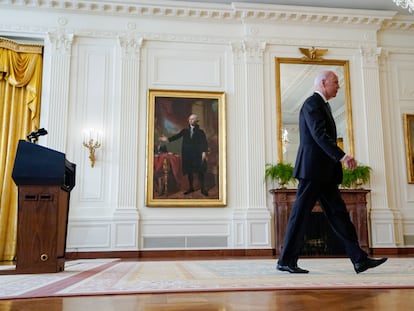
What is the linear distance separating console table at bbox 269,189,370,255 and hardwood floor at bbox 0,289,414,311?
467 cm

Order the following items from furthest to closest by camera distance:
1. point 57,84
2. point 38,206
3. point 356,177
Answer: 1. point 356,177
2. point 57,84
3. point 38,206

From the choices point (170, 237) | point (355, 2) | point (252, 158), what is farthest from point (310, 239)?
point (355, 2)

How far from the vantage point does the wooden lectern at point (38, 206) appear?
3307 millimetres

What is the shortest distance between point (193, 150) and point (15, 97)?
2.98 m

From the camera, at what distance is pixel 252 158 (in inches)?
282

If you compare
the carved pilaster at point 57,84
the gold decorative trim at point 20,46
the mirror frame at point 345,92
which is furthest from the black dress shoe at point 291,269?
the gold decorative trim at point 20,46

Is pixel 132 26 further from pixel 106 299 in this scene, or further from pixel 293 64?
pixel 106 299

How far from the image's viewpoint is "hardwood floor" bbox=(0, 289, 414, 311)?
67.5 inches

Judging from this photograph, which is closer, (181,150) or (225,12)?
(181,150)

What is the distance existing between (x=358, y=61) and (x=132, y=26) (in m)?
4.01

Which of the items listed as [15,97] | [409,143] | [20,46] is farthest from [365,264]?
[20,46]

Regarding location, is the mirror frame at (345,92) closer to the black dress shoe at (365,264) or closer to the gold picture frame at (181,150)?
the gold picture frame at (181,150)

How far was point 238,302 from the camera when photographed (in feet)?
6.03

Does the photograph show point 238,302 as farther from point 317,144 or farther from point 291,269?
point 317,144
